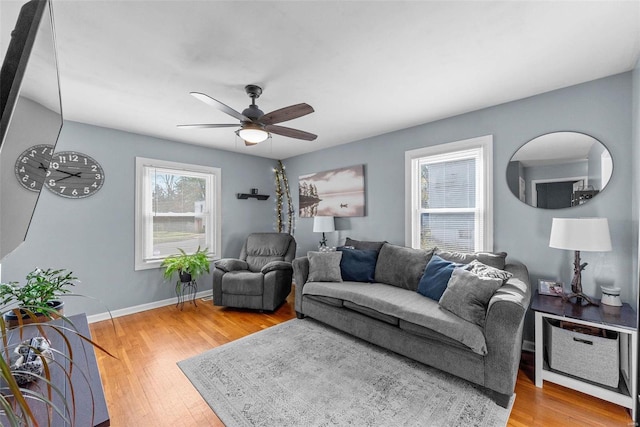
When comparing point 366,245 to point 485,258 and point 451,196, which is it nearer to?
point 451,196

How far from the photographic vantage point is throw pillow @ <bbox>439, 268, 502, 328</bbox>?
2.10 meters

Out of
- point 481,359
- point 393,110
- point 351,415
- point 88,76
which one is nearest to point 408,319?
point 481,359

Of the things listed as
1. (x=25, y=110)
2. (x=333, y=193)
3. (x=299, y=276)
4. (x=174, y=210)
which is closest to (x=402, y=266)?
(x=299, y=276)

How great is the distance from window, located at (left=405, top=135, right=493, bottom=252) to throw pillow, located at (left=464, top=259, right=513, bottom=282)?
1.83ft

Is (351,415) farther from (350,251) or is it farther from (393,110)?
(393,110)

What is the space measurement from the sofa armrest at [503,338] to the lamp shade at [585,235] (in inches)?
23.4

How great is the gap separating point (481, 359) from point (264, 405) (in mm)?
1585

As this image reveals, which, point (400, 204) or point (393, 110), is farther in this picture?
point (400, 204)

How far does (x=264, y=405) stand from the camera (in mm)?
1918

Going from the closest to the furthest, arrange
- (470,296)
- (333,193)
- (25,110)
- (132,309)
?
(25,110), (470,296), (132,309), (333,193)

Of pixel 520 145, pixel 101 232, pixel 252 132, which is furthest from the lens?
pixel 101 232

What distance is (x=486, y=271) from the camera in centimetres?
237

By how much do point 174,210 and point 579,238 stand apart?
4643 mm

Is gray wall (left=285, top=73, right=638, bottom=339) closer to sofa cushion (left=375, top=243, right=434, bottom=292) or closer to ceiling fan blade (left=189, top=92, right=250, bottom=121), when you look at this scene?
sofa cushion (left=375, top=243, right=434, bottom=292)
